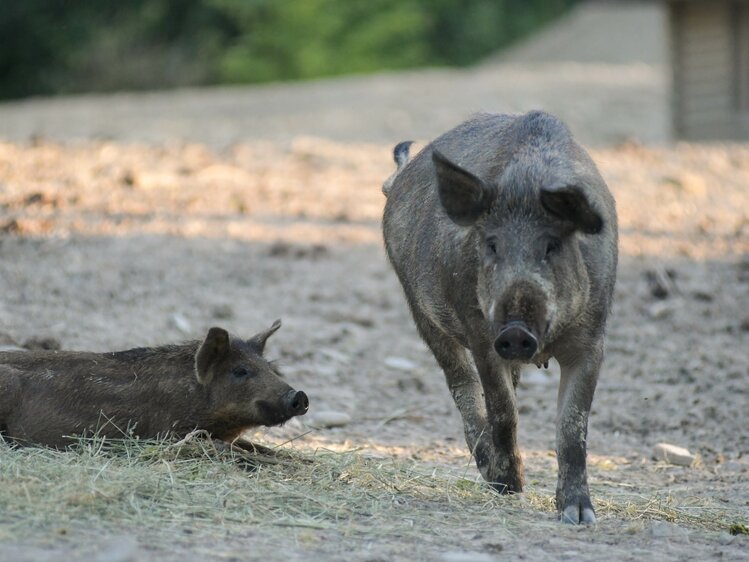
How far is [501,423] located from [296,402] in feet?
3.11

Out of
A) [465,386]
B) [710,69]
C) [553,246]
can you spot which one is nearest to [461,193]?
[553,246]

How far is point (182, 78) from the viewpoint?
37.5 m

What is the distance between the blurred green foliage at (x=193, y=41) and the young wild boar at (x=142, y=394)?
3046 centimetres

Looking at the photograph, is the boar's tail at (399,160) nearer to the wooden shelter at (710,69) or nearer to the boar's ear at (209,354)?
the boar's ear at (209,354)

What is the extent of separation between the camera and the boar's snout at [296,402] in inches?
238

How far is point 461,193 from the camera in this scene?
5707 millimetres

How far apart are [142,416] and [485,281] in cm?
181

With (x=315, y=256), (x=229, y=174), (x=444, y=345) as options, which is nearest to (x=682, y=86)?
(x=229, y=174)

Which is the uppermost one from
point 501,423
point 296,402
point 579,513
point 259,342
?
point 259,342

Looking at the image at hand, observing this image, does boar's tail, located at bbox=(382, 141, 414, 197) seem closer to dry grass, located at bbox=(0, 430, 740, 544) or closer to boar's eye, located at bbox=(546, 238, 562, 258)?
→ dry grass, located at bbox=(0, 430, 740, 544)

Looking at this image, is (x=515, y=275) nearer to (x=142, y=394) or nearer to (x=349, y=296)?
(x=142, y=394)

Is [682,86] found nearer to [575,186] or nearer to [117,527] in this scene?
[575,186]

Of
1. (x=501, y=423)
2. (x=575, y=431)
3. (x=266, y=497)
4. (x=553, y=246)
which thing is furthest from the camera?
(x=501, y=423)

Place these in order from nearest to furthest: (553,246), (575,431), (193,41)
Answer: (553,246) → (575,431) → (193,41)
